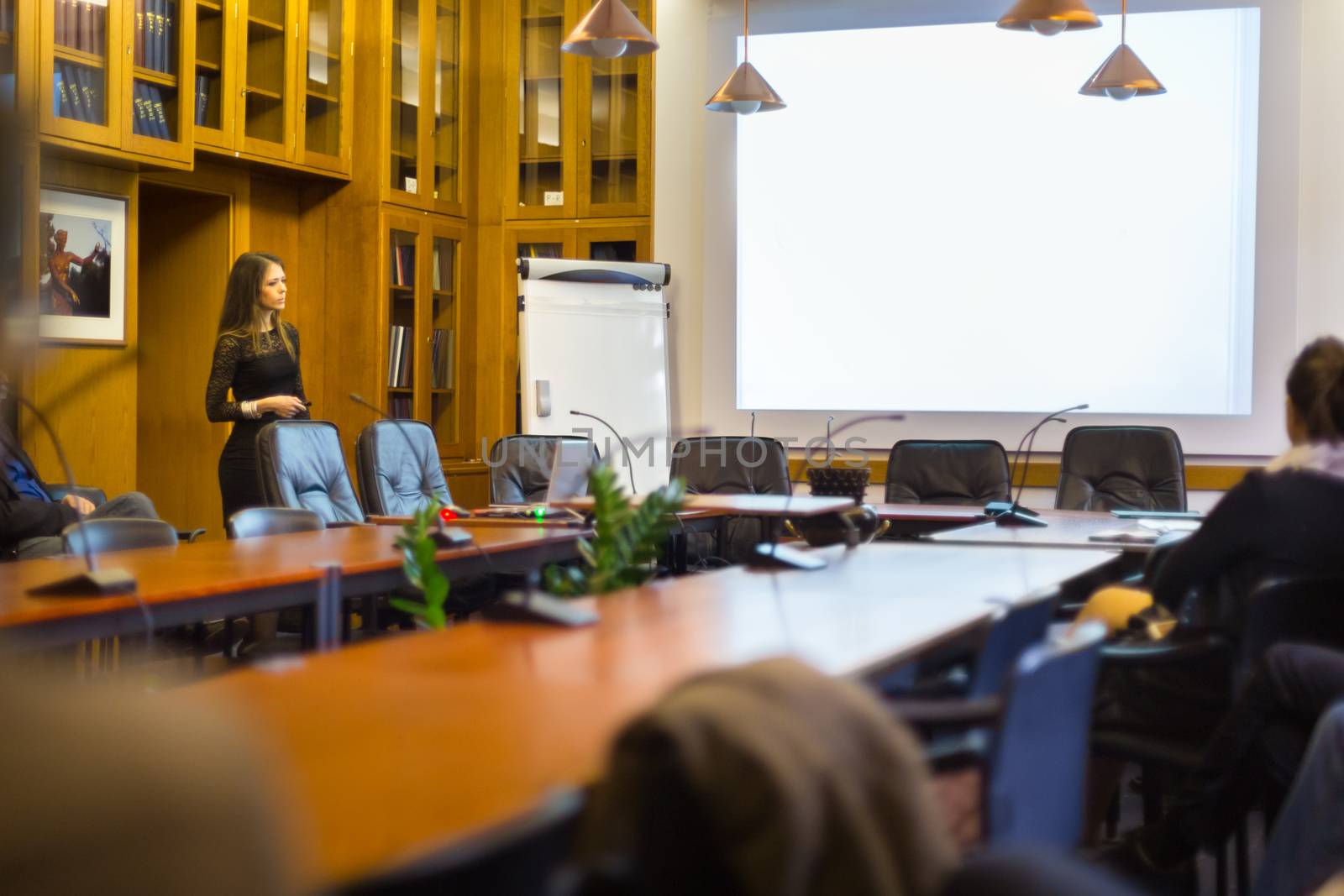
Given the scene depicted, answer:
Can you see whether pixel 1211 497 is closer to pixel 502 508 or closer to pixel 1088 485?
pixel 1088 485

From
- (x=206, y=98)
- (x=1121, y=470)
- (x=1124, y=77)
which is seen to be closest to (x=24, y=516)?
(x=206, y=98)

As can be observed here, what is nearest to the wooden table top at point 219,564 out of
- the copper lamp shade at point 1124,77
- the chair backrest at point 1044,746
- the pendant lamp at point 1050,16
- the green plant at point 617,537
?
the green plant at point 617,537

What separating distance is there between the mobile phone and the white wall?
1868 millimetres

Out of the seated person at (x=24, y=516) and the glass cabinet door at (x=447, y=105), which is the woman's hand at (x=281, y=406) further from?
the glass cabinet door at (x=447, y=105)

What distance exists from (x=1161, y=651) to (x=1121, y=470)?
9.50 ft

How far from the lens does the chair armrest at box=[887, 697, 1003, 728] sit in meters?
1.42

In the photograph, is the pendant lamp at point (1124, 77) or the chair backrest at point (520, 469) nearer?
the pendant lamp at point (1124, 77)

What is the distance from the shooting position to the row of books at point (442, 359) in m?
7.31

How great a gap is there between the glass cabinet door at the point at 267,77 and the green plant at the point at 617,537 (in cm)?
449

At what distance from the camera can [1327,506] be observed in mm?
2480

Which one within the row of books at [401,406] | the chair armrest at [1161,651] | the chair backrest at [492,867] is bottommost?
the chair armrest at [1161,651]

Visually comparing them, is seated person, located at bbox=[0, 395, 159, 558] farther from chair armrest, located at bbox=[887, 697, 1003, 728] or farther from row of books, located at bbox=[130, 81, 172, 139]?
chair armrest, located at bbox=[887, 697, 1003, 728]

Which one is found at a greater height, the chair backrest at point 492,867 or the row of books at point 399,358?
the row of books at point 399,358

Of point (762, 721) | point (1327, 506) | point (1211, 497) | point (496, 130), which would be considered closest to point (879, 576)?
point (1327, 506)
